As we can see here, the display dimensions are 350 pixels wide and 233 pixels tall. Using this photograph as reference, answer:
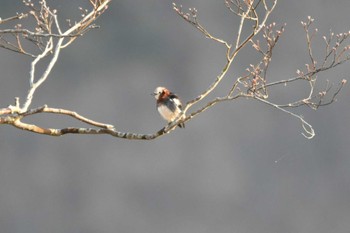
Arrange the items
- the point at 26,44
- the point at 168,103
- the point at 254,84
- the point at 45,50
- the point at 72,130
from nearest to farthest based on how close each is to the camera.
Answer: the point at 254,84 < the point at 72,130 < the point at 45,50 < the point at 168,103 < the point at 26,44

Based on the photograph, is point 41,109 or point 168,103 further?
point 168,103

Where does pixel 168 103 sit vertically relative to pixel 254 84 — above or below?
above

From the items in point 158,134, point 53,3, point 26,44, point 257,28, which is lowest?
point 158,134

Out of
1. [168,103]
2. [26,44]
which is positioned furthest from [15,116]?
[26,44]

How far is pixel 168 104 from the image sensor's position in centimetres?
484

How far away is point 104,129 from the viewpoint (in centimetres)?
348

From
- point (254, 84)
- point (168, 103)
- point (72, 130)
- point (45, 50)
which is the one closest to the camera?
point (254, 84)

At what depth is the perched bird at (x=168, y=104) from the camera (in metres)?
4.80

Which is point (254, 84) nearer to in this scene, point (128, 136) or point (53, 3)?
point (128, 136)

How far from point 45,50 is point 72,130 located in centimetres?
63

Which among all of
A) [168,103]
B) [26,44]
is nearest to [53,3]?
[26,44]

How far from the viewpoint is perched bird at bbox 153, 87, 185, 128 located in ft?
15.8

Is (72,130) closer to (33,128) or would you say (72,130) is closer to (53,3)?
(33,128)

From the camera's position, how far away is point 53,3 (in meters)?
7.48
